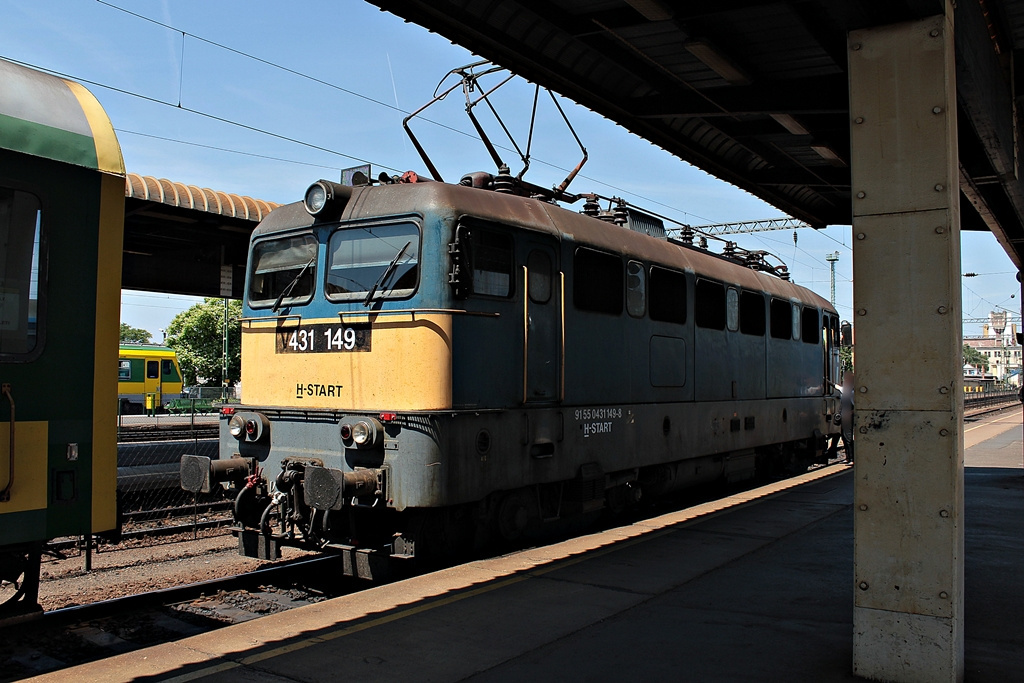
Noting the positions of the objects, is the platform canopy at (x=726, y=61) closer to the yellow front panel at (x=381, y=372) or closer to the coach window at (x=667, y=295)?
the yellow front panel at (x=381, y=372)

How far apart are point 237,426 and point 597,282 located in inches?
158

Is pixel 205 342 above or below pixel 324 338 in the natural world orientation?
above

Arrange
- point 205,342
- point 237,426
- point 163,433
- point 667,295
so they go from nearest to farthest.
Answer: point 237,426, point 667,295, point 163,433, point 205,342

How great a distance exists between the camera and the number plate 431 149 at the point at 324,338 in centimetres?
744

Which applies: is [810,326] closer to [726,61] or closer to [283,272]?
[283,272]

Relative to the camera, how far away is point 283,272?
8.30 meters

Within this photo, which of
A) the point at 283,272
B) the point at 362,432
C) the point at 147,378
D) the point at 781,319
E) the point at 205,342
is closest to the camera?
the point at 362,432

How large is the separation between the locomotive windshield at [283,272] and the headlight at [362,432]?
158cm

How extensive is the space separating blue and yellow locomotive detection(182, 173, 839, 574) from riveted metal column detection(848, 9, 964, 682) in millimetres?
3493

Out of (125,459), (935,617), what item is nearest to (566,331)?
(935,617)

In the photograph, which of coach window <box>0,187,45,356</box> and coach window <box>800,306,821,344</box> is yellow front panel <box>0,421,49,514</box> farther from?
coach window <box>800,306,821,344</box>

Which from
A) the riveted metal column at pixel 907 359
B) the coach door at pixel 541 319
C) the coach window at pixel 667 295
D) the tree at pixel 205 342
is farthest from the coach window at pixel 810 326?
the tree at pixel 205 342

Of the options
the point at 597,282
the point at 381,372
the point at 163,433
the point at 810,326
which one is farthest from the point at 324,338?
the point at 163,433

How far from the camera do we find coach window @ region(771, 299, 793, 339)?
1393 cm
